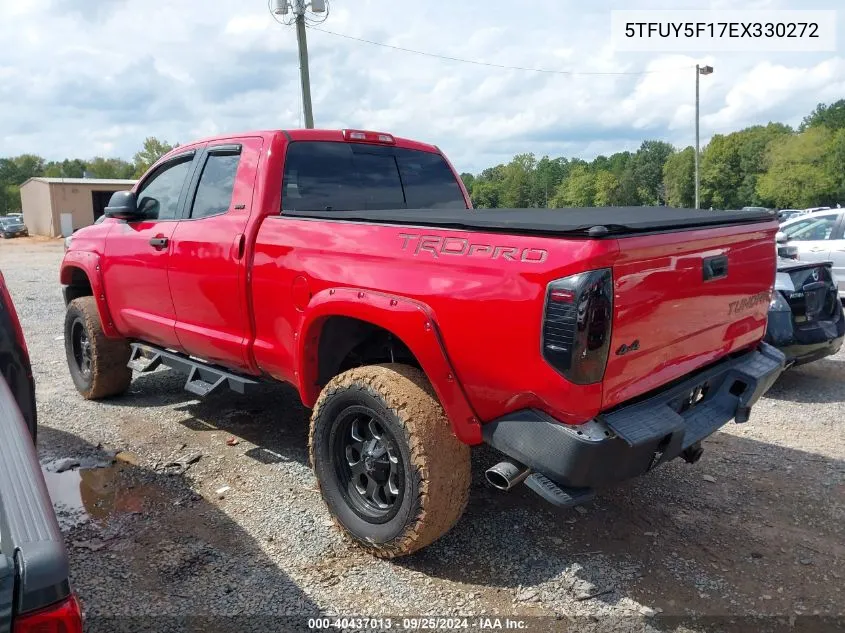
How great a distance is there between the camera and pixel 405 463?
9.43 ft

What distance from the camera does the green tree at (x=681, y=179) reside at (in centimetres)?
8688

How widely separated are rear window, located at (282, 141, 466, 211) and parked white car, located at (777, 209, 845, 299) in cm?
614

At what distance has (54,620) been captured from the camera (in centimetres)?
128

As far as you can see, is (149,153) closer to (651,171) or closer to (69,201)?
(69,201)

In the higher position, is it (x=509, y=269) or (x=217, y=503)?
(x=509, y=269)

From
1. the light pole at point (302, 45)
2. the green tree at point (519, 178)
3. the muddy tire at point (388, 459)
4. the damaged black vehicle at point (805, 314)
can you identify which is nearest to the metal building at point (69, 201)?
the light pole at point (302, 45)

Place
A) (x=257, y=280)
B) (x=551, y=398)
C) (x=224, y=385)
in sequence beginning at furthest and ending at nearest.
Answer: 1. (x=224, y=385)
2. (x=257, y=280)
3. (x=551, y=398)

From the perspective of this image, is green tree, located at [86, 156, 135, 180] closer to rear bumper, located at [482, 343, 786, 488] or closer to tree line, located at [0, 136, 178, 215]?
tree line, located at [0, 136, 178, 215]

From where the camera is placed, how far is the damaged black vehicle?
5449 mm

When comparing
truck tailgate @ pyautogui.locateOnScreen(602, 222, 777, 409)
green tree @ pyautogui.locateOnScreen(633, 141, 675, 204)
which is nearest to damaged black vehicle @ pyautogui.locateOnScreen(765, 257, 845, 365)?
truck tailgate @ pyautogui.locateOnScreen(602, 222, 777, 409)

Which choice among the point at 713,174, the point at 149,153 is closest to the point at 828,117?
the point at 713,174

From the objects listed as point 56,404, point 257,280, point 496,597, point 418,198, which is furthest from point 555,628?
point 56,404

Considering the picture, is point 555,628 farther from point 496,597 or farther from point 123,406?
point 123,406

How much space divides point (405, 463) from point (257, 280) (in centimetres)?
140
